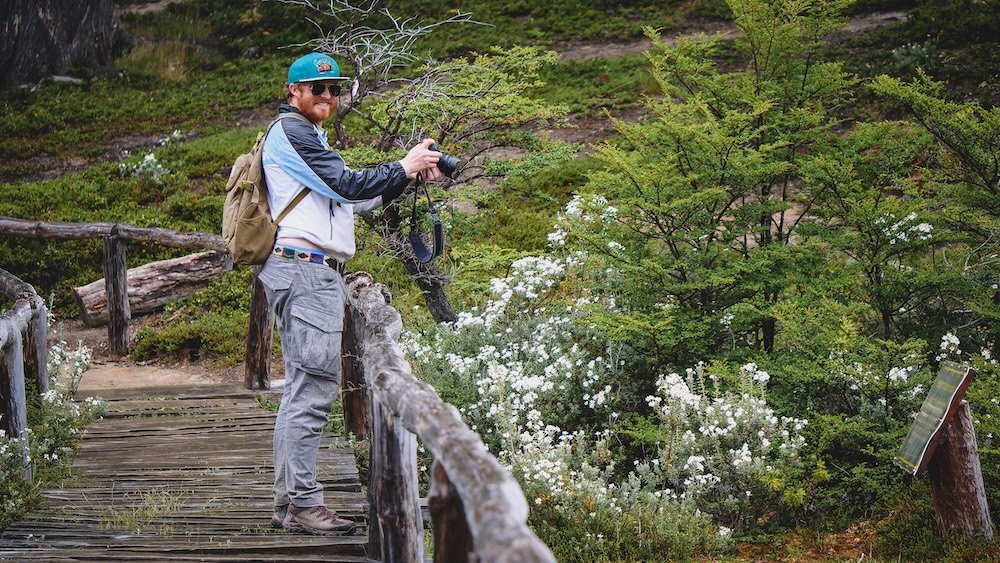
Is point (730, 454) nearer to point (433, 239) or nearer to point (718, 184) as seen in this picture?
point (718, 184)

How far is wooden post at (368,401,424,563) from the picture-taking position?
3.84 metres

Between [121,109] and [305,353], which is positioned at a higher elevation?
[121,109]

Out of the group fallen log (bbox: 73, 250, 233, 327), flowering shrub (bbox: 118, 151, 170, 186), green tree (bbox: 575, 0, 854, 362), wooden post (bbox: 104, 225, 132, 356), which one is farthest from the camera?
flowering shrub (bbox: 118, 151, 170, 186)

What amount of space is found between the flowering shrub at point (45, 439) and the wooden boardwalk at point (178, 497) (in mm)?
119

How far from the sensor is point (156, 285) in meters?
13.5

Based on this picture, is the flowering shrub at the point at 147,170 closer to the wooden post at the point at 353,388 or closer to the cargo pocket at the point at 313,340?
the wooden post at the point at 353,388

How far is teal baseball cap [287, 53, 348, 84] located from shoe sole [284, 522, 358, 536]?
2037 mm

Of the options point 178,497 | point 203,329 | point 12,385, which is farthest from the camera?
point 203,329

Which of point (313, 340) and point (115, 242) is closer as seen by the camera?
point (313, 340)

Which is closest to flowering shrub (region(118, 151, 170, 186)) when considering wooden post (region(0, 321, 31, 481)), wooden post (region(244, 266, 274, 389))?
wooden post (region(244, 266, 274, 389))

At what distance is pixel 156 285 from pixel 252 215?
31.9 ft

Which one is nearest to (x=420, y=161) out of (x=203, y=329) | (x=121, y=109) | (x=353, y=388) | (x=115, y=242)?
(x=353, y=388)

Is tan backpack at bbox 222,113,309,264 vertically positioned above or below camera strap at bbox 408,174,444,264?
above

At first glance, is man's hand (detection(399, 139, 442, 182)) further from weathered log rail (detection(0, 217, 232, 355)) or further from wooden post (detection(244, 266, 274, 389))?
weathered log rail (detection(0, 217, 232, 355))
